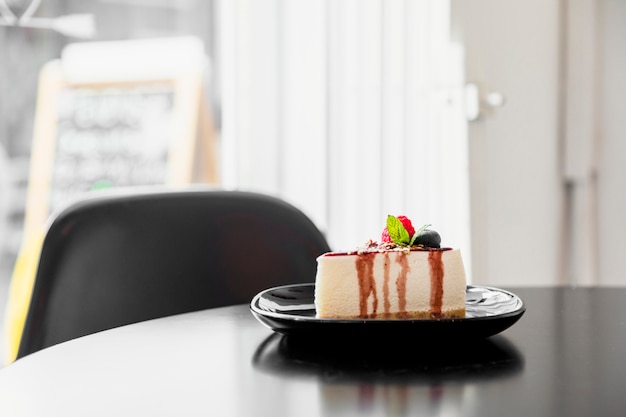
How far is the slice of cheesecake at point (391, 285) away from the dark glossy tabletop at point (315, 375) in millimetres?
34

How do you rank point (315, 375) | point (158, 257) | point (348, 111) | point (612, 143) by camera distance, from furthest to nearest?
point (612, 143) < point (348, 111) < point (158, 257) < point (315, 375)

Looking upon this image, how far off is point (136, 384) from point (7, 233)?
300 cm

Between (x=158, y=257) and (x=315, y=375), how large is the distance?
2.34 feet

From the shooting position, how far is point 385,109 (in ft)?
8.23

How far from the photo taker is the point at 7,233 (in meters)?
3.41

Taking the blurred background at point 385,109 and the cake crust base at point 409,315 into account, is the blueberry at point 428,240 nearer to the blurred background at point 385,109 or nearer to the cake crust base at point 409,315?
the cake crust base at point 409,315

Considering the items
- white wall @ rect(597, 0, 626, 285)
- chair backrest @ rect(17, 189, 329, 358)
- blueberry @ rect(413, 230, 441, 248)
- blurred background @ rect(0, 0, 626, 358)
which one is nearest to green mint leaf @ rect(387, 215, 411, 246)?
blueberry @ rect(413, 230, 441, 248)

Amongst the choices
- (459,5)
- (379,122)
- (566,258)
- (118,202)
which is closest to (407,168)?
(379,122)

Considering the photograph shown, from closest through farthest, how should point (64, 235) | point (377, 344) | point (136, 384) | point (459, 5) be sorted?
1. point (136, 384)
2. point (377, 344)
3. point (64, 235)
4. point (459, 5)

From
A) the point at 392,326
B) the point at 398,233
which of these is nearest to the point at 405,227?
the point at 398,233

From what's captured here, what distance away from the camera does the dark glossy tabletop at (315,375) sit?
562 millimetres

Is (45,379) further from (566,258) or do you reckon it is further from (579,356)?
(566,258)

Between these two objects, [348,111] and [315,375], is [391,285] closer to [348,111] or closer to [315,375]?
[315,375]

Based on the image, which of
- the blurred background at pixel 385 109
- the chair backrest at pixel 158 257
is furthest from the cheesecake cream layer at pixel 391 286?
the blurred background at pixel 385 109
